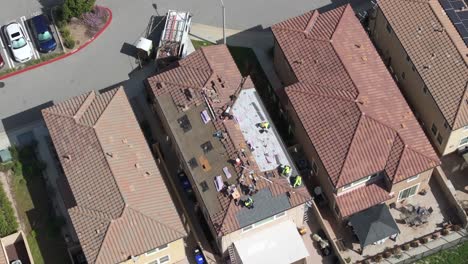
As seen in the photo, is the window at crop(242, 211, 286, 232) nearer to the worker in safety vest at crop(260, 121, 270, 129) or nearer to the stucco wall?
the worker in safety vest at crop(260, 121, 270, 129)

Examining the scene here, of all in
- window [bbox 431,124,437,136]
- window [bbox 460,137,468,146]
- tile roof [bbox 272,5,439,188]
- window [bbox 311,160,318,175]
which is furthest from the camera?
window [bbox 431,124,437,136]

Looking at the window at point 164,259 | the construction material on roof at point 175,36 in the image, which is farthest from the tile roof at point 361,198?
the construction material on roof at point 175,36

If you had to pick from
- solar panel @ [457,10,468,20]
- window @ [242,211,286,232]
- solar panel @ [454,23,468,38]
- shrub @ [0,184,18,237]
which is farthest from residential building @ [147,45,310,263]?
solar panel @ [457,10,468,20]

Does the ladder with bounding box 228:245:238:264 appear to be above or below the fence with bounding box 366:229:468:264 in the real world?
above

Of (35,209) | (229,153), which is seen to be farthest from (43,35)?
(229,153)

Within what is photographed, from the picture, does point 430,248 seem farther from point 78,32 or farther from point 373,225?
point 78,32

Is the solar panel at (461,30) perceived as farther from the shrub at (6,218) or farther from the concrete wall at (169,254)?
the shrub at (6,218)
